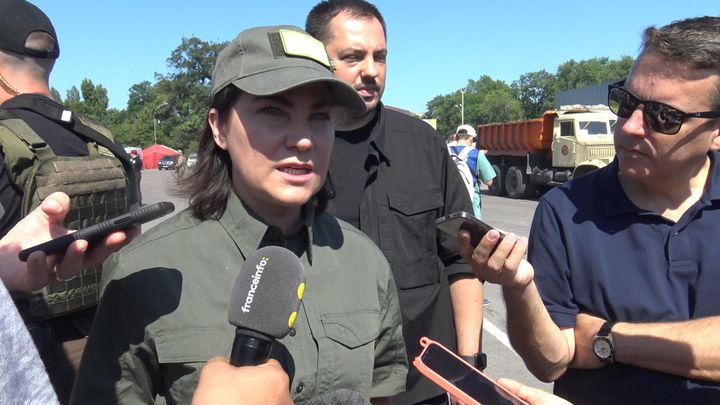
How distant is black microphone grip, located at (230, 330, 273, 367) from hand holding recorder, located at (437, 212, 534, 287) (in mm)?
736

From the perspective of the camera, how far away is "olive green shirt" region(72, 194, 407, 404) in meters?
1.63

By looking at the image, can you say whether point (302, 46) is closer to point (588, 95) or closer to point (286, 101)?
point (286, 101)

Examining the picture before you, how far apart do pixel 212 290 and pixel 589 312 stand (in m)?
1.38

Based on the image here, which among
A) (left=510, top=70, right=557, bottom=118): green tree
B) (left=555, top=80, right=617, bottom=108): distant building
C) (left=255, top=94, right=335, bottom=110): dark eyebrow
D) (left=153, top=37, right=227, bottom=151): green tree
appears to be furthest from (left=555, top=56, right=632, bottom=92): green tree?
(left=255, top=94, right=335, bottom=110): dark eyebrow

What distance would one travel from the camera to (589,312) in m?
2.27

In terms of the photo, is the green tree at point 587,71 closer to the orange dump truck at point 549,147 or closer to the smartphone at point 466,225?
the orange dump truck at point 549,147

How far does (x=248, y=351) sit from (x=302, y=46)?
3.14 ft

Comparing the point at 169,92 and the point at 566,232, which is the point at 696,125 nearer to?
the point at 566,232

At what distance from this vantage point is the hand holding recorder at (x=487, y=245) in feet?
5.98

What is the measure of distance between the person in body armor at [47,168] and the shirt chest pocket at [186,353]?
114 cm

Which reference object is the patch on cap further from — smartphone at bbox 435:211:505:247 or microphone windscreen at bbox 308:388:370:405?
microphone windscreen at bbox 308:388:370:405

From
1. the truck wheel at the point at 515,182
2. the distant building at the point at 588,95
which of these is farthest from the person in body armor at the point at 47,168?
the distant building at the point at 588,95

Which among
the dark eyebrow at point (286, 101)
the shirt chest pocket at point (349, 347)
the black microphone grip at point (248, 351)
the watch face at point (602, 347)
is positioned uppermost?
the dark eyebrow at point (286, 101)

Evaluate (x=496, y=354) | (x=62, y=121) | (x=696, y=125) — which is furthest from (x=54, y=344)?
(x=496, y=354)
